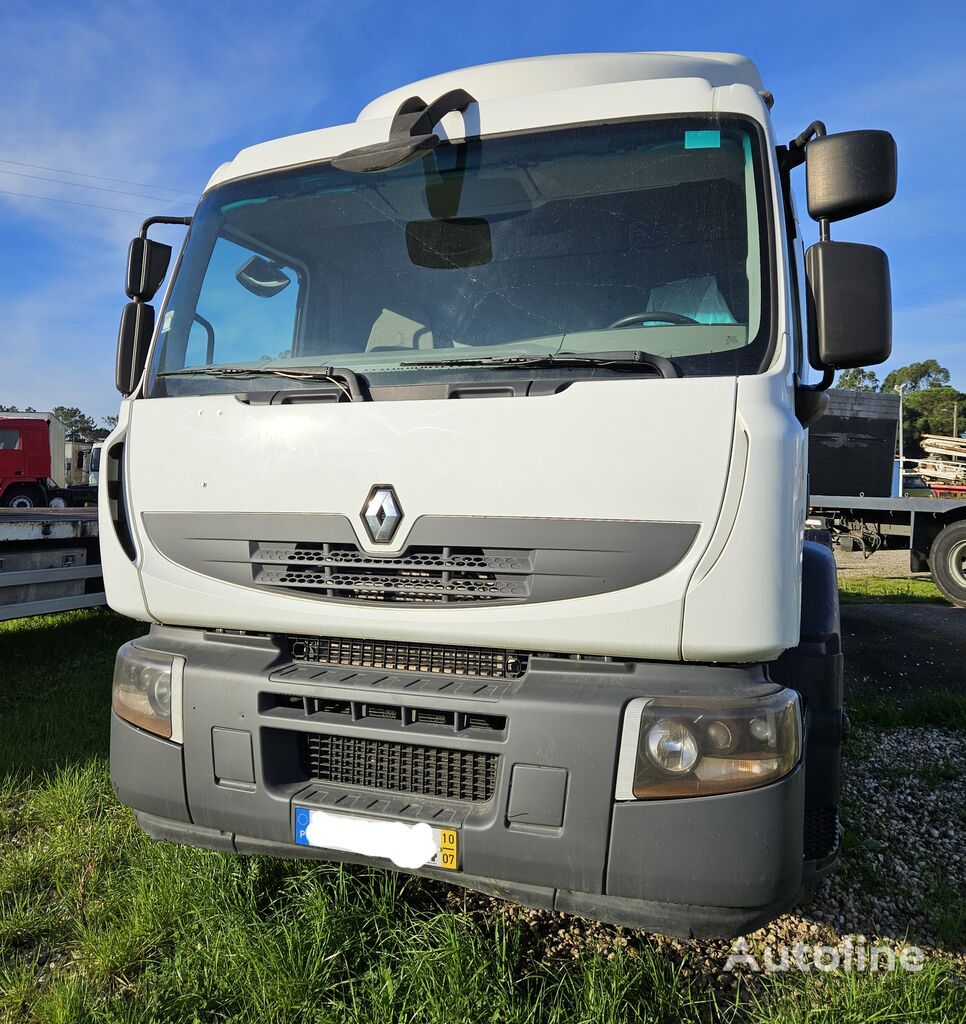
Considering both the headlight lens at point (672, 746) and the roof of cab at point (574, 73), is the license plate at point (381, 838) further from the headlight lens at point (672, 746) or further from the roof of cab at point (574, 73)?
the roof of cab at point (574, 73)

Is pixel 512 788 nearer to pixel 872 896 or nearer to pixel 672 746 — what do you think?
pixel 672 746

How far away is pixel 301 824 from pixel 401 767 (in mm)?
310

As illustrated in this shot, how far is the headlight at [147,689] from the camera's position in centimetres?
234

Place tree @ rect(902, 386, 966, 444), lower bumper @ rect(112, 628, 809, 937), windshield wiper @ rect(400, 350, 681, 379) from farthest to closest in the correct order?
tree @ rect(902, 386, 966, 444) < windshield wiper @ rect(400, 350, 681, 379) < lower bumper @ rect(112, 628, 809, 937)

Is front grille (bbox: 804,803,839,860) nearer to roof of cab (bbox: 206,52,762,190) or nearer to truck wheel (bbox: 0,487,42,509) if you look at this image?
roof of cab (bbox: 206,52,762,190)

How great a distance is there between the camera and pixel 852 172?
2.14 meters

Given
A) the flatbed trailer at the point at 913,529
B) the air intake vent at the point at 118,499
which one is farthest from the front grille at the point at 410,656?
the flatbed trailer at the point at 913,529

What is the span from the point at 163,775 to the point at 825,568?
2239 mm

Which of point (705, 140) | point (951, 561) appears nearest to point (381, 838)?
point (705, 140)

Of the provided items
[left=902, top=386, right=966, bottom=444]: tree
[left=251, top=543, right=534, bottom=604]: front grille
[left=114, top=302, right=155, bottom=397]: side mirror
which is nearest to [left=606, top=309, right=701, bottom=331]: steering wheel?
[left=251, top=543, right=534, bottom=604]: front grille

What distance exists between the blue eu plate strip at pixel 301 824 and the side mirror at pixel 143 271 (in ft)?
6.57

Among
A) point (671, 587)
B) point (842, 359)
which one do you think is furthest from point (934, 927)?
point (842, 359)

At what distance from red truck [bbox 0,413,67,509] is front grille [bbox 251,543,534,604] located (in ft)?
67.4

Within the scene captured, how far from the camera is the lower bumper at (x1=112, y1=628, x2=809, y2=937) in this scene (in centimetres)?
184
